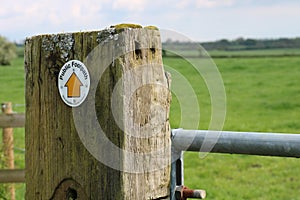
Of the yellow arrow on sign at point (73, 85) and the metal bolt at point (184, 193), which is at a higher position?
the yellow arrow on sign at point (73, 85)

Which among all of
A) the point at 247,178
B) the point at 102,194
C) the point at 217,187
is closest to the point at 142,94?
the point at 102,194

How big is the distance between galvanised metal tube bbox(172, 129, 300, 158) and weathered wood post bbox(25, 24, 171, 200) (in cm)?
14

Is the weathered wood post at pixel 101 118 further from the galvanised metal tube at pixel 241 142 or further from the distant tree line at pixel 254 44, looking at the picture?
the distant tree line at pixel 254 44

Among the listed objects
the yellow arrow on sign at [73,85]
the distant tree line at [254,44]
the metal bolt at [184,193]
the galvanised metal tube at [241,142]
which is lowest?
the metal bolt at [184,193]

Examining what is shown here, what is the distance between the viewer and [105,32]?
173 cm

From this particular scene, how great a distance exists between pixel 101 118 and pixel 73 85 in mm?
147

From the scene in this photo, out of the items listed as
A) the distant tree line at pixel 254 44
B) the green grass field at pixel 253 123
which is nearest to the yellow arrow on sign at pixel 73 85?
the green grass field at pixel 253 123

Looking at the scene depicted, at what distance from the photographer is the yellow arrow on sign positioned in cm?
178

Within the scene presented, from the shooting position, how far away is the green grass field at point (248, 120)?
8.50 m

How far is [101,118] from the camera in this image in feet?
5.70

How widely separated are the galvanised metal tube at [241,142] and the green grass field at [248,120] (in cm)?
26

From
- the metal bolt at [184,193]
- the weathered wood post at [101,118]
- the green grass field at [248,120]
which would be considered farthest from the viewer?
the green grass field at [248,120]

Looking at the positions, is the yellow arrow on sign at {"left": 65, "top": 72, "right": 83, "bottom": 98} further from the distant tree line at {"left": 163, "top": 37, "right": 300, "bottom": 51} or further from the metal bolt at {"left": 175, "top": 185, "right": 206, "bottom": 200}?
the distant tree line at {"left": 163, "top": 37, "right": 300, "bottom": 51}

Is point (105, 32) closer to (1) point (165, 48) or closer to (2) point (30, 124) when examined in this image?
(1) point (165, 48)
